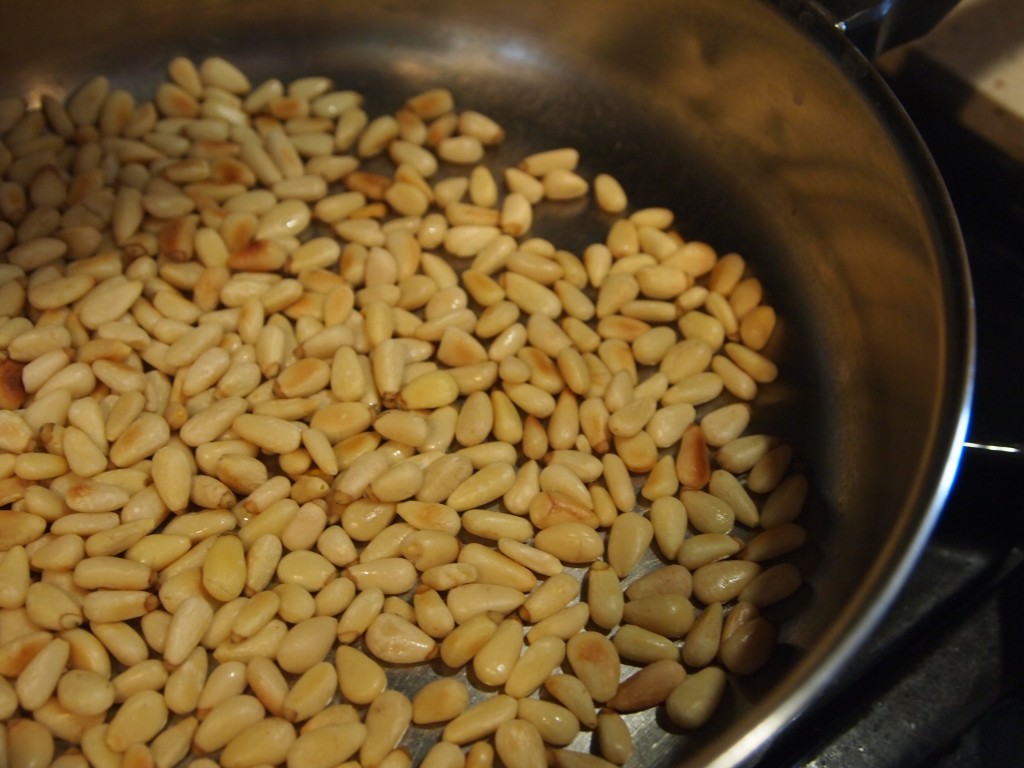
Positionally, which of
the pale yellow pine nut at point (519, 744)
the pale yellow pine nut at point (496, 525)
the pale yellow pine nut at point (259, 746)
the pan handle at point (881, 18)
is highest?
the pan handle at point (881, 18)

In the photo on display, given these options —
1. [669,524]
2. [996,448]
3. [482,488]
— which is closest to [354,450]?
[482,488]

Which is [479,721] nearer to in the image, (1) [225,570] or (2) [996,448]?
(1) [225,570]

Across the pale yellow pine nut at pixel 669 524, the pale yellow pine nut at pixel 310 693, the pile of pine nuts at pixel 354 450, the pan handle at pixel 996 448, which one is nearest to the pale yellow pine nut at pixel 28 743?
the pile of pine nuts at pixel 354 450

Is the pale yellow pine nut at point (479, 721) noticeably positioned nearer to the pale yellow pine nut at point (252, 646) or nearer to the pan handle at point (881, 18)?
the pale yellow pine nut at point (252, 646)

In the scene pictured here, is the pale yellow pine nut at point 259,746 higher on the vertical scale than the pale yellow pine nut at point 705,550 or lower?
lower

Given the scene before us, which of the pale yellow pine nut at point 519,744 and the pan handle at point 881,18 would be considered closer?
the pale yellow pine nut at point 519,744

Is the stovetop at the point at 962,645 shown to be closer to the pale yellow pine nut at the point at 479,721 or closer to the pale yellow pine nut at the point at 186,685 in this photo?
the pale yellow pine nut at the point at 479,721

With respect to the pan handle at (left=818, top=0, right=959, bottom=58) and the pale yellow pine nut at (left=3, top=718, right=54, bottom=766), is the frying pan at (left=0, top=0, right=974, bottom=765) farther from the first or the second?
the pale yellow pine nut at (left=3, top=718, right=54, bottom=766)
